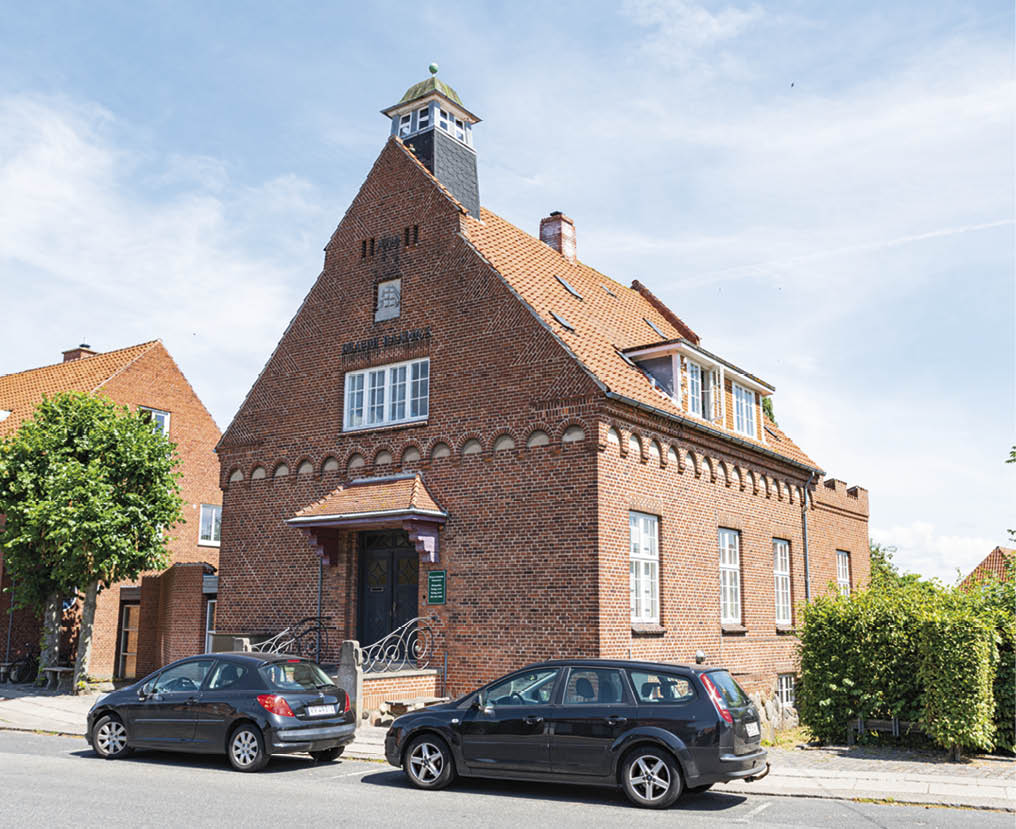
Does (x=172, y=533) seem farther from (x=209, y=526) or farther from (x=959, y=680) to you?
(x=959, y=680)

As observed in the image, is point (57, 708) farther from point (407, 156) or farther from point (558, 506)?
point (407, 156)

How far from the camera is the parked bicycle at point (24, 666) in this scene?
26375mm

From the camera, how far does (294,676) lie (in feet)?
40.1

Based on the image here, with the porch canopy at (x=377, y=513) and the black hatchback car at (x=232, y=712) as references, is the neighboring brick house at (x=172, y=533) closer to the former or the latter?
the porch canopy at (x=377, y=513)

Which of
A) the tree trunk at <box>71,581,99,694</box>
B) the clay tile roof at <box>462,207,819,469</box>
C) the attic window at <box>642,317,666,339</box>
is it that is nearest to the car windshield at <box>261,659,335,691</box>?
the clay tile roof at <box>462,207,819,469</box>

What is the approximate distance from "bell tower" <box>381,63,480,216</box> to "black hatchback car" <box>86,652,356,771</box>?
12.3m

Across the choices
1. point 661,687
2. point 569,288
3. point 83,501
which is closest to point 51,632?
point 83,501

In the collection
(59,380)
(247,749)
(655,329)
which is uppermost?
(59,380)

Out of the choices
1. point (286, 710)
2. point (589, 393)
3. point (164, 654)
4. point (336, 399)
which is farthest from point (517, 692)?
point (164, 654)

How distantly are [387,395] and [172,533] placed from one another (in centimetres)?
1419

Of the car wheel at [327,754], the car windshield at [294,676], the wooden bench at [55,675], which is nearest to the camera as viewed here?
the car windshield at [294,676]

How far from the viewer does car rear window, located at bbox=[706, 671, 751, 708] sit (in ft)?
33.2

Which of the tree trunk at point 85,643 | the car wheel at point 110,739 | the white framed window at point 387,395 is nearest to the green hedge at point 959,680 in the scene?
the white framed window at point 387,395

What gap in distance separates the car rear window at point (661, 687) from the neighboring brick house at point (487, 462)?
5410 millimetres
